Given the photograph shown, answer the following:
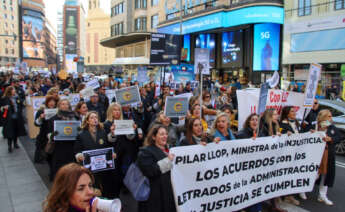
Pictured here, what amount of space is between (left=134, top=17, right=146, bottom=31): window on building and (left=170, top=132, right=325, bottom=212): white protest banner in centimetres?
4334

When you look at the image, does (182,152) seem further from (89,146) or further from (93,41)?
(93,41)

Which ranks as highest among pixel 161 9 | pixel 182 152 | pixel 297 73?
pixel 161 9

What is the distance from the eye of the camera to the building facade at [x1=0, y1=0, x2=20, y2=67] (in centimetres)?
10200

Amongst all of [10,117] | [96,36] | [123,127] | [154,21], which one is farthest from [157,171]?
[96,36]

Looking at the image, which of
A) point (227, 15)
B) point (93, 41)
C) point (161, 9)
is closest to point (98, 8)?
point (93, 41)

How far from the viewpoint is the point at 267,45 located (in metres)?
24.6

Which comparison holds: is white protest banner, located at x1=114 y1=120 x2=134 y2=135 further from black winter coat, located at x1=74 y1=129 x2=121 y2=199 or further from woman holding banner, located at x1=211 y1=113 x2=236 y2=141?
woman holding banner, located at x1=211 y1=113 x2=236 y2=141

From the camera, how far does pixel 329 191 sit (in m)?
5.98

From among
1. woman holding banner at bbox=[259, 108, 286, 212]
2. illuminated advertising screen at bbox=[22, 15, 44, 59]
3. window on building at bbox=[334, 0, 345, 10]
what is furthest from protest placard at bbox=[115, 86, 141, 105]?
illuminated advertising screen at bbox=[22, 15, 44, 59]

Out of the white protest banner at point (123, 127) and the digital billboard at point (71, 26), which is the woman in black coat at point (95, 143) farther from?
the digital billboard at point (71, 26)

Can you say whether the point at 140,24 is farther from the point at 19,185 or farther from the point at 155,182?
the point at 155,182

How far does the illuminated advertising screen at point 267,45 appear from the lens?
24.4 meters

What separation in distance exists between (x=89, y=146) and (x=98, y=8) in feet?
361

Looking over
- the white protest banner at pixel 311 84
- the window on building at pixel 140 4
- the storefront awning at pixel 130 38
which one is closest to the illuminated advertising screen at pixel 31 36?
the storefront awning at pixel 130 38
